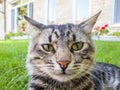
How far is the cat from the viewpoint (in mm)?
2316

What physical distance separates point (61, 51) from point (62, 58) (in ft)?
0.26

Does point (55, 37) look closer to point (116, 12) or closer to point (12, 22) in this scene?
point (116, 12)

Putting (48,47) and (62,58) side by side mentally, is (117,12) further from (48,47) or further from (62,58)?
A: (62,58)

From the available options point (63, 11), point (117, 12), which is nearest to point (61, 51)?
point (117, 12)

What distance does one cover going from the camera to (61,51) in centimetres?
233

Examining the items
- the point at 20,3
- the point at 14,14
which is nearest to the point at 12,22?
→ the point at 14,14

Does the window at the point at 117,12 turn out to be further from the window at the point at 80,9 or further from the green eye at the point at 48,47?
the green eye at the point at 48,47

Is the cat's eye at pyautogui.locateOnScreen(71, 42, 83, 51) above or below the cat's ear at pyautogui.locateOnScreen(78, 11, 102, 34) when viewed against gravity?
below

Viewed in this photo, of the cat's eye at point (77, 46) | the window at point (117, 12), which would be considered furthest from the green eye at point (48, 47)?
the window at point (117, 12)

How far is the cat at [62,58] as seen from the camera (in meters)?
2.32

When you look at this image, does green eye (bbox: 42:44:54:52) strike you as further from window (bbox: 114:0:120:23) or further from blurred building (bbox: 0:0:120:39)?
window (bbox: 114:0:120:23)

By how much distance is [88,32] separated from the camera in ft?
8.66

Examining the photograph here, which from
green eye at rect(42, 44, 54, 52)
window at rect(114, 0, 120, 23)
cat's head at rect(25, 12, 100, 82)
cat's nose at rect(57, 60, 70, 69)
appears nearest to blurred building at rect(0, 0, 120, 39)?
window at rect(114, 0, 120, 23)

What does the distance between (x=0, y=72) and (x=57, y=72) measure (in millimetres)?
1647
